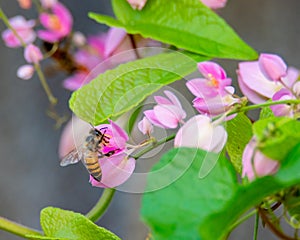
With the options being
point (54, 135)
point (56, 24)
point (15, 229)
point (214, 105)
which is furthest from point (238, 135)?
point (54, 135)

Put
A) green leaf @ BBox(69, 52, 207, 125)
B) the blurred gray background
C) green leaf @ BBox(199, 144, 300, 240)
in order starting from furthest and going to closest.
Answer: the blurred gray background < green leaf @ BBox(69, 52, 207, 125) < green leaf @ BBox(199, 144, 300, 240)

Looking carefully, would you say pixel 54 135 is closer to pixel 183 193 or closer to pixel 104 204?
pixel 104 204

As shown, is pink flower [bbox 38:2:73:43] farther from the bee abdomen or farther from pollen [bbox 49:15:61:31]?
the bee abdomen

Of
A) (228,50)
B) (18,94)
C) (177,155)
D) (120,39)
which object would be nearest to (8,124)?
(18,94)

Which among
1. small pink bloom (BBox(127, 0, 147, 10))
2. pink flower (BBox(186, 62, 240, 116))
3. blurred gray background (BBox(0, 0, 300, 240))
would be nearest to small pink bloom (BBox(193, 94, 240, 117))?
pink flower (BBox(186, 62, 240, 116))

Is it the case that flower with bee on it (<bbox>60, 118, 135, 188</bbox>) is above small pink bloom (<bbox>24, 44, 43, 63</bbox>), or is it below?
above

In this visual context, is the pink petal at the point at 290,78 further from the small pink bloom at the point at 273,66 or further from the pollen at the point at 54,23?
the pollen at the point at 54,23

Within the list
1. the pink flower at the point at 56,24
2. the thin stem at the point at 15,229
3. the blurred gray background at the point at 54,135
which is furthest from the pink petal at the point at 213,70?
the blurred gray background at the point at 54,135
